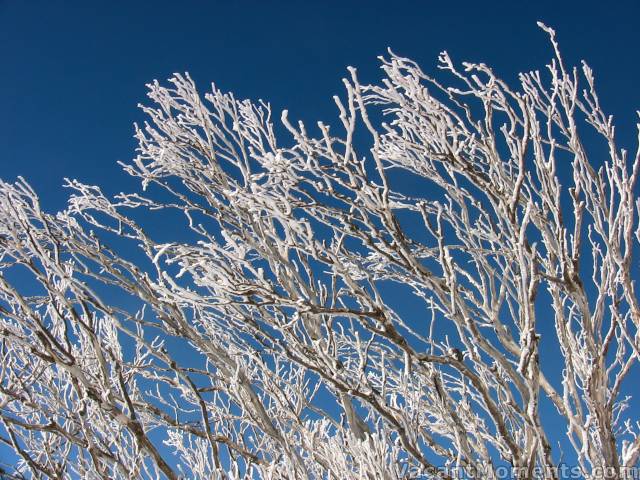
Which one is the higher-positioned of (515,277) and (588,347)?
(515,277)

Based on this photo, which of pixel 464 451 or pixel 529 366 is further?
pixel 464 451

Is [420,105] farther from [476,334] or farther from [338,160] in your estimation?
[476,334]

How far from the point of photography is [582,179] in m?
2.51

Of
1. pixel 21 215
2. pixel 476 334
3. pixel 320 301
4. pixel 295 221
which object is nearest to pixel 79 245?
pixel 21 215

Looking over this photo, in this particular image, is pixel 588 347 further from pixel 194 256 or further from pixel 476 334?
pixel 194 256

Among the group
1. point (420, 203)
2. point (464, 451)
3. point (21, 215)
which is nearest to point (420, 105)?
point (420, 203)

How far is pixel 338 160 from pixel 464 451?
1323 mm

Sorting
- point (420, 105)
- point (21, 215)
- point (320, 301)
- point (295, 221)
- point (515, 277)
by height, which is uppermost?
point (420, 105)

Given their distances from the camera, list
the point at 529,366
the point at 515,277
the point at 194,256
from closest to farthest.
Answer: the point at 529,366, the point at 194,256, the point at 515,277

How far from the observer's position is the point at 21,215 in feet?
7.91

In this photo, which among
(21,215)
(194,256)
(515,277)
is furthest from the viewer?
(515,277)

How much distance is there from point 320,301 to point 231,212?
80cm

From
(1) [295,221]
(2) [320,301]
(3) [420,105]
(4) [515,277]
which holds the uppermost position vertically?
(3) [420,105]

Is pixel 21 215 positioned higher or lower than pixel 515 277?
lower
